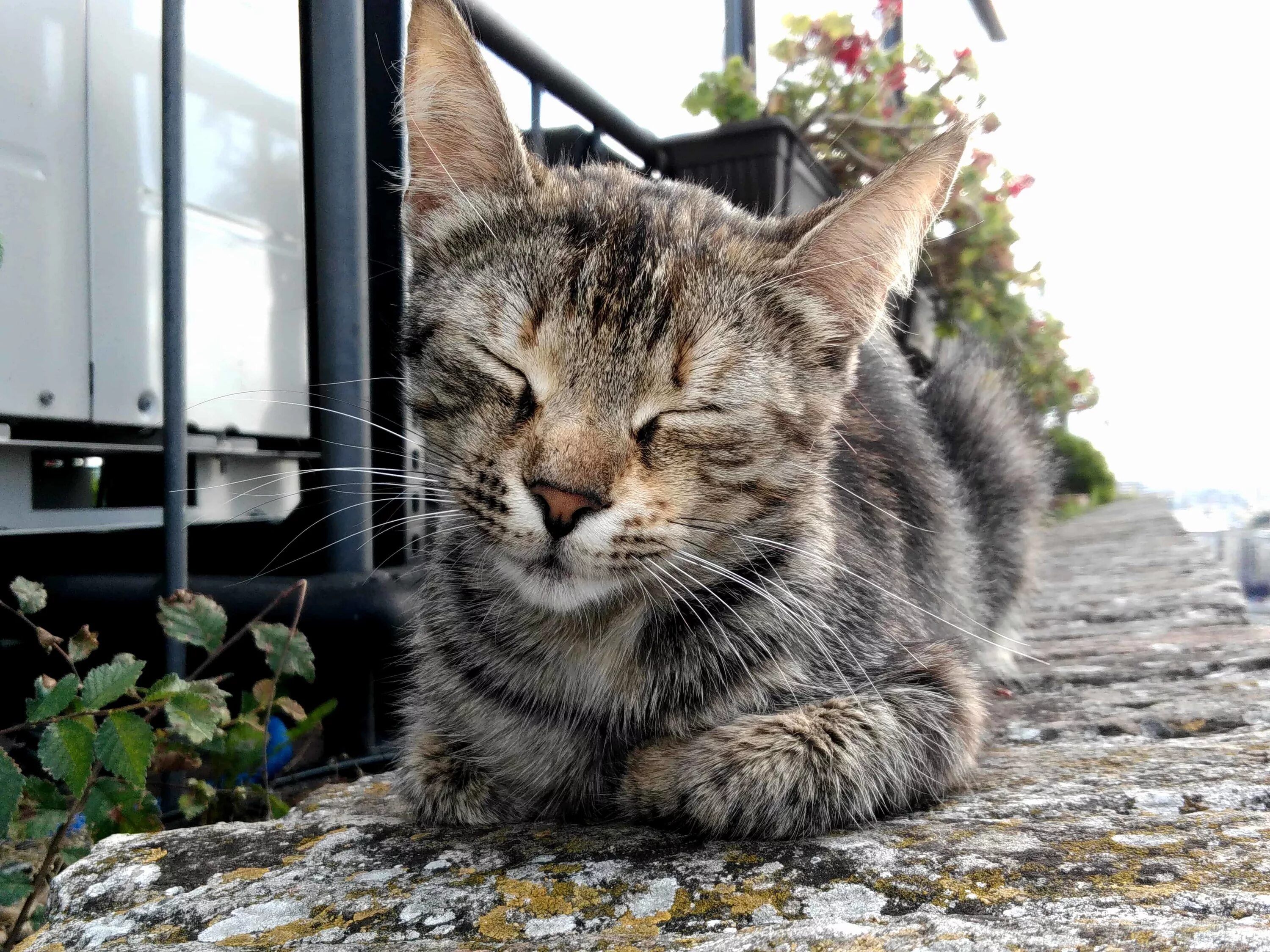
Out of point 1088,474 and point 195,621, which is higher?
point 1088,474

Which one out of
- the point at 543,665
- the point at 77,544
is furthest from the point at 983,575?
the point at 77,544

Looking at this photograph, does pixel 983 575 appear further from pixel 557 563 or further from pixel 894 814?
pixel 557 563

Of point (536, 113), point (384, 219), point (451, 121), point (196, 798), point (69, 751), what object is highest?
point (536, 113)

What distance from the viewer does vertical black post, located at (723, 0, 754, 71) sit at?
4527mm

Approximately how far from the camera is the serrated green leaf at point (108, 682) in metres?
1.43

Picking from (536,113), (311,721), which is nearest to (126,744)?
(311,721)

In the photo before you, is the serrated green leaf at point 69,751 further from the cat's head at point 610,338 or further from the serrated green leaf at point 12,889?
the cat's head at point 610,338

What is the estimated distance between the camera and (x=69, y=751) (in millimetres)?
1430

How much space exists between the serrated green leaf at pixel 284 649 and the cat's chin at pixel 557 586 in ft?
2.05

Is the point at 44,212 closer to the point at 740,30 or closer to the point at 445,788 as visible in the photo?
the point at 445,788

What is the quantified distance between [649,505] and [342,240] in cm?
149

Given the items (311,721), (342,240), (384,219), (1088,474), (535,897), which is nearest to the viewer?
(535,897)

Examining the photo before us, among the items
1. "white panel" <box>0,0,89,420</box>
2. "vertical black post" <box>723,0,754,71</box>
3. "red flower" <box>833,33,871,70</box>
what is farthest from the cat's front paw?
"vertical black post" <box>723,0,754,71</box>

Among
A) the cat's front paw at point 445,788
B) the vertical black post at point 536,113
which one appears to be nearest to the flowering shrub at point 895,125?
the vertical black post at point 536,113
